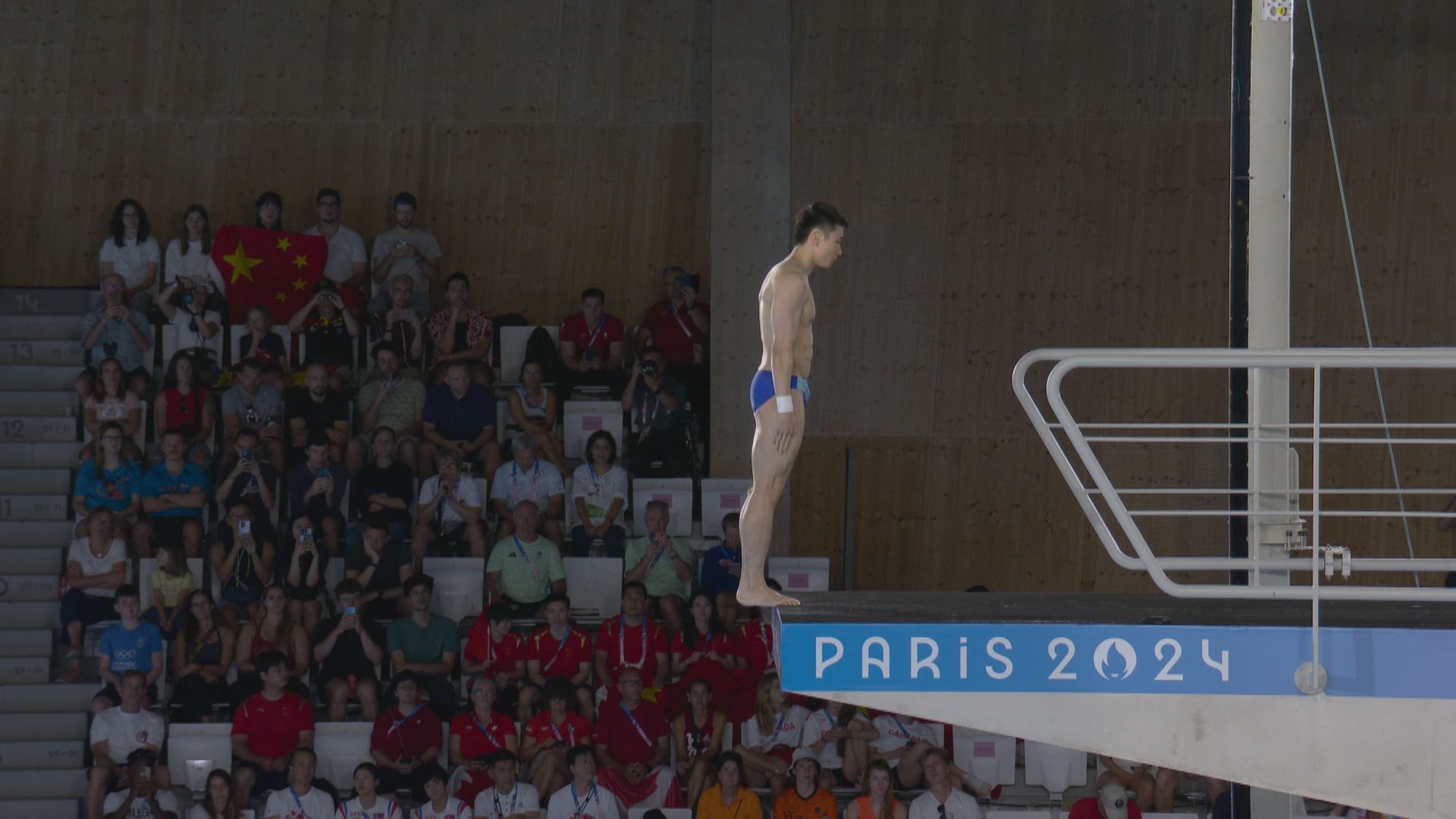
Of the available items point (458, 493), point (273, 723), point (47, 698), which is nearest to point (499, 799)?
point (273, 723)

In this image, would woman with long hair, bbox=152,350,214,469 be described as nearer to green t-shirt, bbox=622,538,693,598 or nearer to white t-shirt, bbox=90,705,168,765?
white t-shirt, bbox=90,705,168,765

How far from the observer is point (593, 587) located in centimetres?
1243

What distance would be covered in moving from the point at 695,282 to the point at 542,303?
1.44 m

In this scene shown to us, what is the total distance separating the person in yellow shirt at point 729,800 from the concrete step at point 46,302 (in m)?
7.52

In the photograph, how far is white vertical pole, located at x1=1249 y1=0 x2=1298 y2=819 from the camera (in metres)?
7.29

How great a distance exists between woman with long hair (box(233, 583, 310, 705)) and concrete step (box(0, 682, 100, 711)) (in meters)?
1.36

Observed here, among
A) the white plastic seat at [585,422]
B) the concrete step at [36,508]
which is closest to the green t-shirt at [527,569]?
the white plastic seat at [585,422]

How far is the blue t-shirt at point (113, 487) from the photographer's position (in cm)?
1259

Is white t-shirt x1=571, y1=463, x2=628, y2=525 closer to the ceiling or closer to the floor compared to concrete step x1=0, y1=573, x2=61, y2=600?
closer to the ceiling

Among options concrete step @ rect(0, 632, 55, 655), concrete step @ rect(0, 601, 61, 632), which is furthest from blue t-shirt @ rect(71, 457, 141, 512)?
concrete step @ rect(0, 632, 55, 655)

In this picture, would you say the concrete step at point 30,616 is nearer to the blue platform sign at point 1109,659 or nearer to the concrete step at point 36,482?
the concrete step at point 36,482

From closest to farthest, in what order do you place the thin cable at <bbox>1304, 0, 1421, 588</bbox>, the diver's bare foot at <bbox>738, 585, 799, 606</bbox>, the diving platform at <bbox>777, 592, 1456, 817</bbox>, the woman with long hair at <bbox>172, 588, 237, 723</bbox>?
the diving platform at <bbox>777, 592, 1456, 817</bbox>, the diver's bare foot at <bbox>738, 585, 799, 606</bbox>, the thin cable at <bbox>1304, 0, 1421, 588</bbox>, the woman with long hair at <bbox>172, 588, 237, 723</bbox>

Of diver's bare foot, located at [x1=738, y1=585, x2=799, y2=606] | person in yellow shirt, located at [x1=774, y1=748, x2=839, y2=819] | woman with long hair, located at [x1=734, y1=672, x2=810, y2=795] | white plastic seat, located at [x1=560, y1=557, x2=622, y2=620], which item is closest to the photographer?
diver's bare foot, located at [x1=738, y1=585, x2=799, y2=606]

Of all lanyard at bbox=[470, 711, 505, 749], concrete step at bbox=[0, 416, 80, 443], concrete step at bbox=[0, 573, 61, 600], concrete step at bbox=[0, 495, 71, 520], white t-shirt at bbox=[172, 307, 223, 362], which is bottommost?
lanyard at bbox=[470, 711, 505, 749]
